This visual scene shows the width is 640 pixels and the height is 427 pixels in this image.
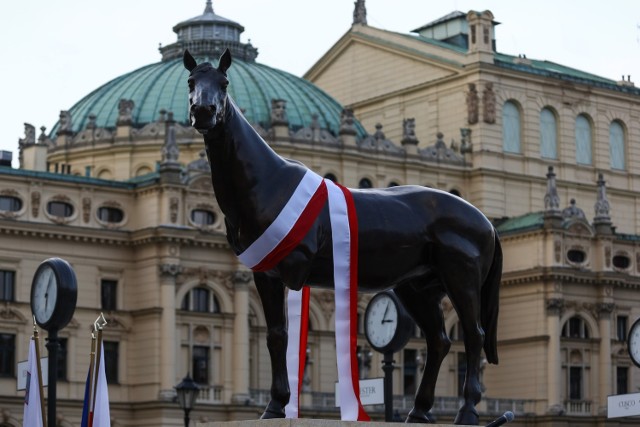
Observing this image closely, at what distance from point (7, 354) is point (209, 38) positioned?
24850 millimetres

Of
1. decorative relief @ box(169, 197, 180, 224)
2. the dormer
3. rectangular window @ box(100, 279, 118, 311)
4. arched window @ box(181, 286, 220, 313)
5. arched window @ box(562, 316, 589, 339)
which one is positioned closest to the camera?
decorative relief @ box(169, 197, 180, 224)

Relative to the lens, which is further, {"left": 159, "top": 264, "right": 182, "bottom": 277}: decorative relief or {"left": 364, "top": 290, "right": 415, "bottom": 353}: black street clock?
{"left": 159, "top": 264, "right": 182, "bottom": 277}: decorative relief

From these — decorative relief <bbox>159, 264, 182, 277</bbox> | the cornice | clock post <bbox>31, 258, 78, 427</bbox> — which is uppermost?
the cornice

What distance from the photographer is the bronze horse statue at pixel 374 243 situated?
13992 millimetres

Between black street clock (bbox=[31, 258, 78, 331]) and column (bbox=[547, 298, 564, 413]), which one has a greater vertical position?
column (bbox=[547, 298, 564, 413])

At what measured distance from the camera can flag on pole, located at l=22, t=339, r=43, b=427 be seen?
72.9 ft

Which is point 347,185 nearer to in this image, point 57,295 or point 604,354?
point 604,354

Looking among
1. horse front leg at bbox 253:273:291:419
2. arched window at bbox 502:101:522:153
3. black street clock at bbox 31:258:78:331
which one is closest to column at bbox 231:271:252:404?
arched window at bbox 502:101:522:153

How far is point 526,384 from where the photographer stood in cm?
9056

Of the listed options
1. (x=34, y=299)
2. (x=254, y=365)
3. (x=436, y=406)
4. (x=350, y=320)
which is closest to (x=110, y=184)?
(x=254, y=365)

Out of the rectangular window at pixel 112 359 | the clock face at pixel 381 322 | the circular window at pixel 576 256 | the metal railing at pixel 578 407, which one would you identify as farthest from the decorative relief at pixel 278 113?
the clock face at pixel 381 322

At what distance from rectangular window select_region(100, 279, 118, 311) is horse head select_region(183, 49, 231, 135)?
67.9 metres

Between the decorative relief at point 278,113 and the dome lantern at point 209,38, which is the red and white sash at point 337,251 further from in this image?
the dome lantern at point 209,38

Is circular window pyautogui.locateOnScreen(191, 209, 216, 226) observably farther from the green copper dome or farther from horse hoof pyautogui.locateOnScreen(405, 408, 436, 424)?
horse hoof pyautogui.locateOnScreen(405, 408, 436, 424)
